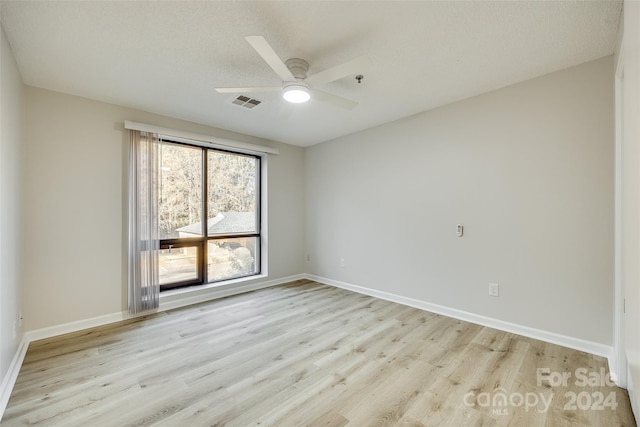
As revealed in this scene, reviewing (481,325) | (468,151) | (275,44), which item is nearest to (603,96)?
(468,151)

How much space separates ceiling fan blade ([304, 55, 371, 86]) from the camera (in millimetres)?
1737

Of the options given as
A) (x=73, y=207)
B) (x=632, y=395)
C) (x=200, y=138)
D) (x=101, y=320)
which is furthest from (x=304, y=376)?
(x=200, y=138)

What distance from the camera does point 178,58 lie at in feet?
7.27

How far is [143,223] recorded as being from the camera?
10.5 feet

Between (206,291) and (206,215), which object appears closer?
(206,291)

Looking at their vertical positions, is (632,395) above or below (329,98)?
below

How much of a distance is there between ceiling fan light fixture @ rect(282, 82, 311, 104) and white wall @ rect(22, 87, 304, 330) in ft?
6.91

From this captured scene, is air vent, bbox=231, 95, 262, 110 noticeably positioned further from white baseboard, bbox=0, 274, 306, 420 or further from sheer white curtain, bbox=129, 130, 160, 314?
white baseboard, bbox=0, 274, 306, 420

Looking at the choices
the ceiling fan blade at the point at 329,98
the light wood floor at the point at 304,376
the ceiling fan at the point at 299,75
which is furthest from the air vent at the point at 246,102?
the light wood floor at the point at 304,376

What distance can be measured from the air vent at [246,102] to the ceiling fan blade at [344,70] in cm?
110

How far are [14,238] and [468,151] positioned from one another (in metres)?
4.21

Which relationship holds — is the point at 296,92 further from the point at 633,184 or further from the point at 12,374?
the point at 12,374

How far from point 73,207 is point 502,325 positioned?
455 centimetres

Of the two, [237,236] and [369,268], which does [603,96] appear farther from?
[237,236]
